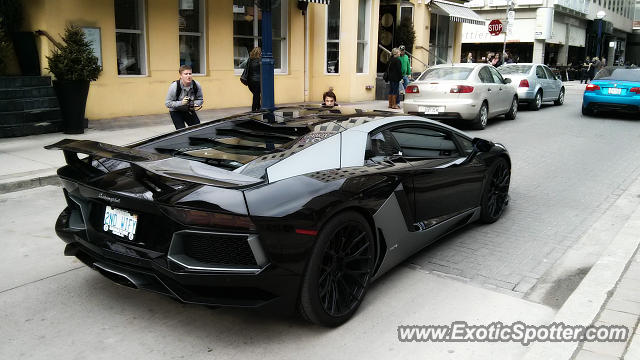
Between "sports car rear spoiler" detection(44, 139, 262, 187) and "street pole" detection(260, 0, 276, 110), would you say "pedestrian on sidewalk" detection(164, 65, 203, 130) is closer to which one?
"street pole" detection(260, 0, 276, 110)

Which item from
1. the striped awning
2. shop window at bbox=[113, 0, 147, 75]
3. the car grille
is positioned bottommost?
the car grille

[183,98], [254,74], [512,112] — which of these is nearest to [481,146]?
[183,98]

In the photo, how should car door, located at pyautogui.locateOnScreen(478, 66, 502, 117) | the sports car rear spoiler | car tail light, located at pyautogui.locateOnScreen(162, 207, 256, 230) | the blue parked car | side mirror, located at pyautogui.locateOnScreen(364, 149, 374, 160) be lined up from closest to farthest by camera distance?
car tail light, located at pyautogui.locateOnScreen(162, 207, 256, 230)
the sports car rear spoiler
side mirror, located at pyautogui.locateOnScreen(364, 149, 374, 160)
car door, located at pyautogui.locateOnScreen(478, 66, 502, 117)
the blue parked car

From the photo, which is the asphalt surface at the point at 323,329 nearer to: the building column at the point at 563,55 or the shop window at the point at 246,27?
the shop window at the point at 246,27

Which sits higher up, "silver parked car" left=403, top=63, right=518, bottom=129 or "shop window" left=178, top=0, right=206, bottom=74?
"shop window" left=178, top=0, right=206, bottom=74

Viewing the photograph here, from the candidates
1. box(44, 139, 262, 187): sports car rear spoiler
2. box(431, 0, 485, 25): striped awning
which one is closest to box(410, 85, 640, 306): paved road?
box(44, 139, 262, 187): sports car rear spoiler

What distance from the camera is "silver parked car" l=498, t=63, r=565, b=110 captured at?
17.8 metres

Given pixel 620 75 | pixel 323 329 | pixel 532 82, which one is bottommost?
pixel 323 329

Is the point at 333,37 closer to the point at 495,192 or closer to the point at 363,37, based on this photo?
the point at 363,37

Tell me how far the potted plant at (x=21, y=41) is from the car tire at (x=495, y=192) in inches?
376

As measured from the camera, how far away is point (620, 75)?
1638 cm

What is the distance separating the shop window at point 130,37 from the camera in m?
12.9

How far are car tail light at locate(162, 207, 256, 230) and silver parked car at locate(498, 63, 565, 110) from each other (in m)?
15.8

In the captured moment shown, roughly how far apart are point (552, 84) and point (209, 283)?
18746mm
